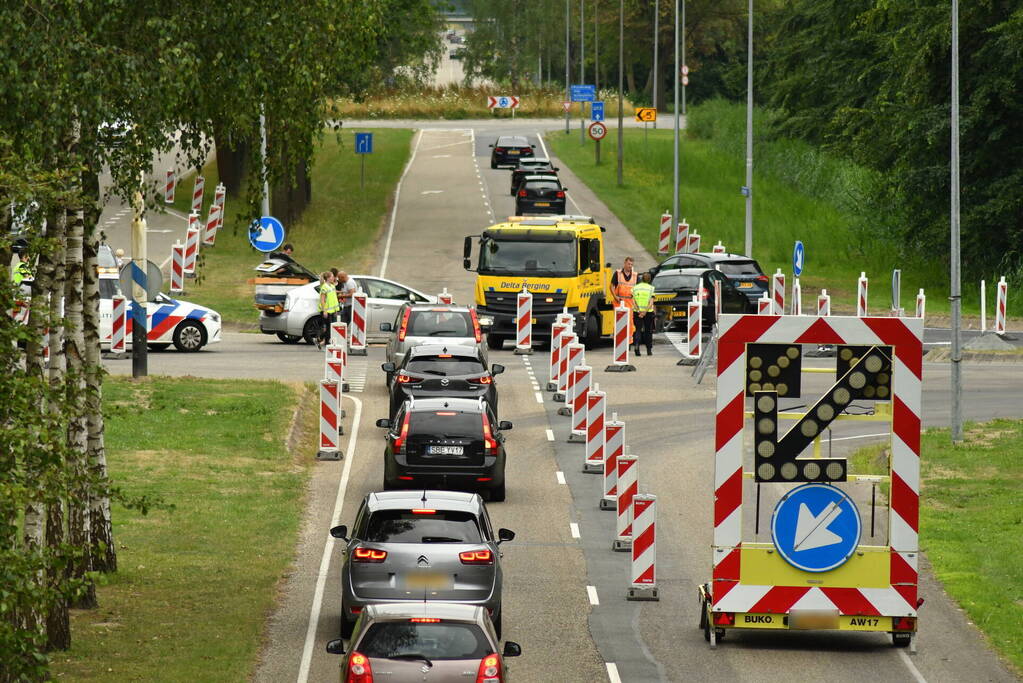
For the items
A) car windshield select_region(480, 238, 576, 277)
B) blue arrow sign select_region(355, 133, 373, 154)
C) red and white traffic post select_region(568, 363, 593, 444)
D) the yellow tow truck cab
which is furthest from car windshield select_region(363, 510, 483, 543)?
blue arrow sign select_region(355, 133, 373, 154)

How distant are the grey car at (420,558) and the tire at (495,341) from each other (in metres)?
21.3

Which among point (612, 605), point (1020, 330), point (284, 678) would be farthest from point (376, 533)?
point (1020, 330)

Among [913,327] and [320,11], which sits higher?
[320,11]

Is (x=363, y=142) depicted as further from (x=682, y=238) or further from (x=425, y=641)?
(x=425, y=641)

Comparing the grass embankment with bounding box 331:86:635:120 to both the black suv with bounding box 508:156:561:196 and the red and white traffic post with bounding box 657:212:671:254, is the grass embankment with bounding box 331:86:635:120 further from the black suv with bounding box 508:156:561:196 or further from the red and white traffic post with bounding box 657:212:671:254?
the red and white traffic post with bounding box 657:212:671:254

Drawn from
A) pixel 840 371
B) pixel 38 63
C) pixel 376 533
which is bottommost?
pixel 376 533

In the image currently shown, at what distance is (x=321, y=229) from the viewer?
55.6 meters

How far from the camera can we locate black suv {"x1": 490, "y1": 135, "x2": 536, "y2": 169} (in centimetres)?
7706

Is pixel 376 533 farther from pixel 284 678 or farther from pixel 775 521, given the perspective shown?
pixel 775 521

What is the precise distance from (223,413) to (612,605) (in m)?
11.5

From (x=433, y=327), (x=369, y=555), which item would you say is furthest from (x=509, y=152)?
(x=369, y=555)

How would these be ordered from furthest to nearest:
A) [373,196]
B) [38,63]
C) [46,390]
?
1. [373,196]
2. [38,63]
3. [46,390]

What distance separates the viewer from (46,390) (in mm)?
10609

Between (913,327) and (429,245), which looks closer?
(913,327)
